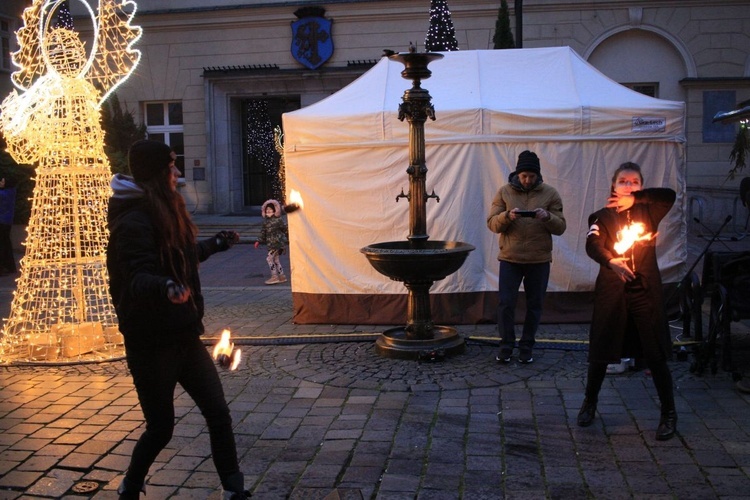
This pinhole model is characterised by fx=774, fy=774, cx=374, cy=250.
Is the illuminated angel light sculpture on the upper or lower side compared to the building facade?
lower

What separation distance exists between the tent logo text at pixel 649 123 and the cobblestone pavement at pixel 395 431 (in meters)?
2.39

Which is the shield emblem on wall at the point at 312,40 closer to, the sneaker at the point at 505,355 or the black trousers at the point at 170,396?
the sneaker at the point at 505,355

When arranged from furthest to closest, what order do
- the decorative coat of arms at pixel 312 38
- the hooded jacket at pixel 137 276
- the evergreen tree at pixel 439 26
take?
the decorative coat of arms at pixel 312 38
the evergreen tree at pixel 439 26
the hooded jacket at pixel 137 276

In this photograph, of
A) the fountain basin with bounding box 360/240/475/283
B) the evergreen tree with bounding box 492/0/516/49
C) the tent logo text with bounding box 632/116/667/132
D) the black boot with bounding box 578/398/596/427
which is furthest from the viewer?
the evergreen tree with bounding box 492/0/516/49

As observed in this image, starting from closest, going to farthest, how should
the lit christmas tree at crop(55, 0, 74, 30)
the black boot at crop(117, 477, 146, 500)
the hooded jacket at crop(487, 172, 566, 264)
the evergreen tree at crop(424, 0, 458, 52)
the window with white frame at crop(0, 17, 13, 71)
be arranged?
1. the black boot at crop(117, 477, 146, 500)
2. the hooded jacket at crop(487, 172, 566, 264)
3. the evergreen tree at crop(424, 0, 458, 52)
4. the lit christmas tree at crop(55, 0, 74, 30)
5. the window with white frame at crop(0, 17, 13, 71)

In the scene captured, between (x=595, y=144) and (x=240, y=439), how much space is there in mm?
4917

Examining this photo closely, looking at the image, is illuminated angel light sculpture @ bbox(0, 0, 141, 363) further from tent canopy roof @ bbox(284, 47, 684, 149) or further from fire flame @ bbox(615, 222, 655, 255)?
fire flame @ bbox(615, 222, 655, 255)

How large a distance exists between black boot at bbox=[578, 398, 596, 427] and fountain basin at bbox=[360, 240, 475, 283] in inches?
72.2

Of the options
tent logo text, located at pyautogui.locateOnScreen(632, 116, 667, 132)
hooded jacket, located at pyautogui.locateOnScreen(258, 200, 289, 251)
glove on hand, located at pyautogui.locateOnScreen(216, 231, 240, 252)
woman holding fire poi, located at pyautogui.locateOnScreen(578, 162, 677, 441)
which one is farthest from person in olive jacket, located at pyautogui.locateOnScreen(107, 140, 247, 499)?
hooded jacket, located at pyautogui.locateOnScreen(258, 200, 289, 251)

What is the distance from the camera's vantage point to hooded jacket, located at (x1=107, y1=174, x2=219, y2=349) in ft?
11.2

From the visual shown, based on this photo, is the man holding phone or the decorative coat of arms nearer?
the man holding phone

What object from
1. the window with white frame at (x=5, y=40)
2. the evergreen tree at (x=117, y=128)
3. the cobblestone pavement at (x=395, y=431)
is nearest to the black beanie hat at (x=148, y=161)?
the cobblestone pavement at (x=395, y=431)

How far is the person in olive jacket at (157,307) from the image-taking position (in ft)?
11.3

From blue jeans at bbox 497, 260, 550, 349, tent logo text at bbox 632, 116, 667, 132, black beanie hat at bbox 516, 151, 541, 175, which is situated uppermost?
tent logo text at bbox 632, 116, 667, 132
